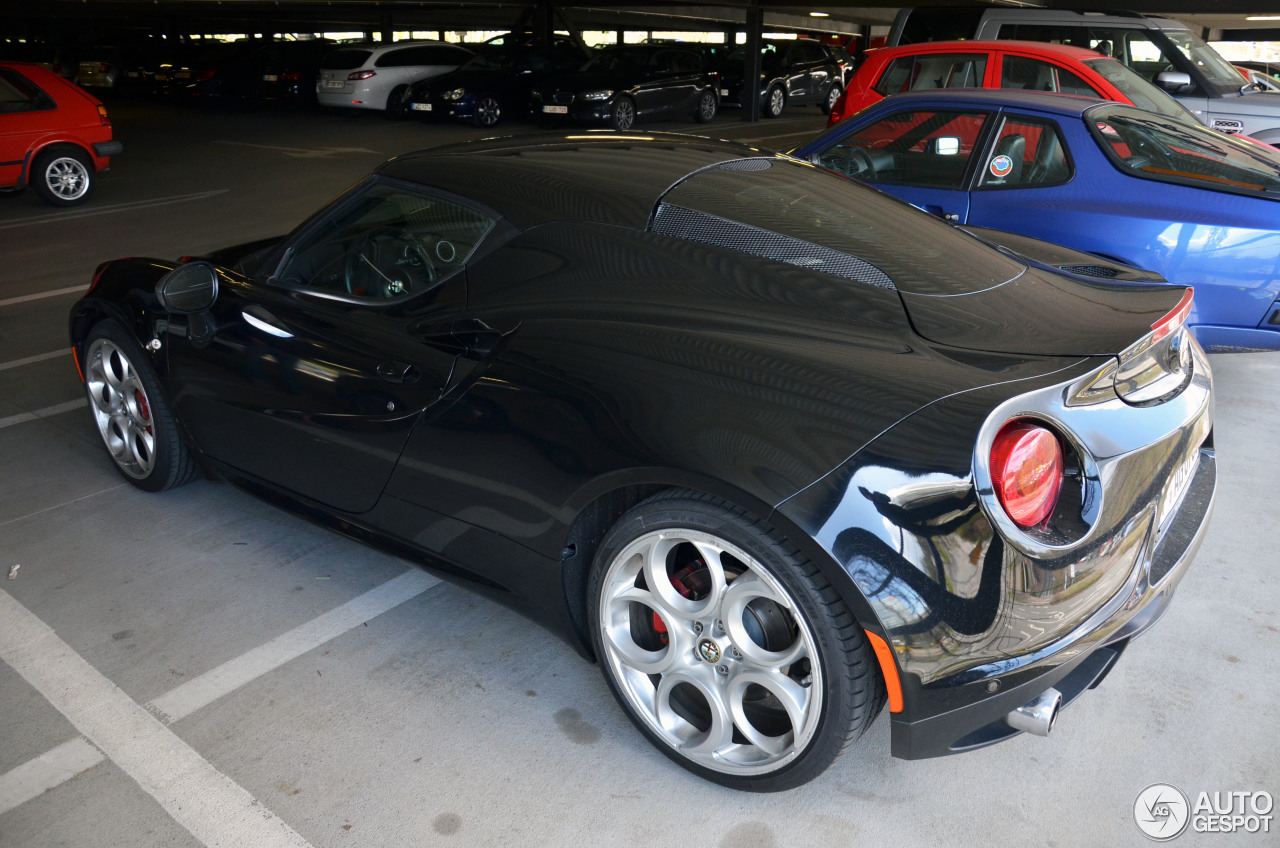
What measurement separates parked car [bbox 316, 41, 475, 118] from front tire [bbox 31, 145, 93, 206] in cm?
778

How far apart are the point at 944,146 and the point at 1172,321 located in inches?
116

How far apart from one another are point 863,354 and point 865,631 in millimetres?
569

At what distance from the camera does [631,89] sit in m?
16.1

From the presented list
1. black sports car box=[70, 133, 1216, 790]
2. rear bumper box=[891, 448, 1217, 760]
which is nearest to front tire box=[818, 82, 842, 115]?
black sports car box=[70, 133, 1216, 790]

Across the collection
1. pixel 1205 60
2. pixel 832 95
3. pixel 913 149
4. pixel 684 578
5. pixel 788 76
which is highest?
pixel 1205 60

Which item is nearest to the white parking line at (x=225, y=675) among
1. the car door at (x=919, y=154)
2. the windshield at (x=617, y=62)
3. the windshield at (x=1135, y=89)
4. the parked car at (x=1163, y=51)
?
the car door at (x=919, y=154)

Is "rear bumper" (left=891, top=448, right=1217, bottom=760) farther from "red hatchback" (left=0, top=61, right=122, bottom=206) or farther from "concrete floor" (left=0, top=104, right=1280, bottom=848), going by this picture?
"red hatchback" (left=0, top=61, right=122, bottom=206)

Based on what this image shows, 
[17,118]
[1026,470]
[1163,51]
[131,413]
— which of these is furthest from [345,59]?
[1026,470]

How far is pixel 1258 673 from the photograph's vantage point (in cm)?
265

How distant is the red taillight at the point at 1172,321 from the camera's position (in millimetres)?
2205

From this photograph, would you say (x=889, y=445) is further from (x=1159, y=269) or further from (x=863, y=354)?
(x=1159, y=269)

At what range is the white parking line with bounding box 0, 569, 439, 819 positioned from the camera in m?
2.31

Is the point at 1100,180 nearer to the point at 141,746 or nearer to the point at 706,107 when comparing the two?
the point at 141,746

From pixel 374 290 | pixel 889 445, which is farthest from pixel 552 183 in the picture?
pixel 889 445
